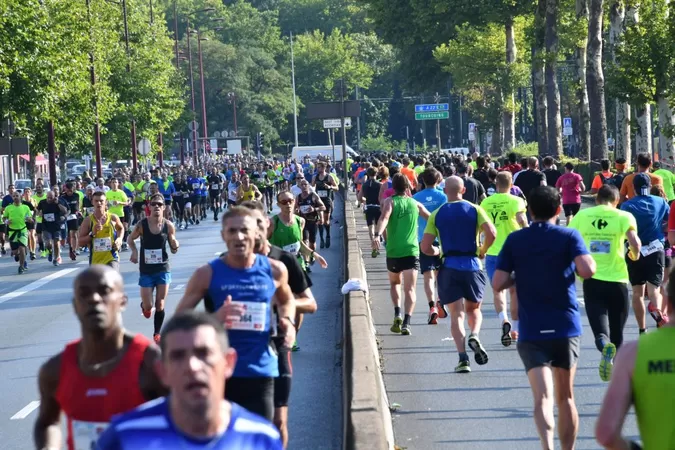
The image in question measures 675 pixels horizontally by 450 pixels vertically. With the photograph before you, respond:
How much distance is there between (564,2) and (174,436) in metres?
48.5

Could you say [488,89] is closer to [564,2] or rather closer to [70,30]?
[564,2]

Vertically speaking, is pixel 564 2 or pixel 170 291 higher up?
pixel 564 2

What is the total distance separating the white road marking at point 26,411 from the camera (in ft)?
37.6

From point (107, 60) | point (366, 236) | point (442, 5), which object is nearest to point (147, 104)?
point (107, 60)

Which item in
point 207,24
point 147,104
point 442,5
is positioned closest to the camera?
point 442,5

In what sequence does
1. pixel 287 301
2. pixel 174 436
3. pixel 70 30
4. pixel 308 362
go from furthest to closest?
pixel 70 30, pixel 308 362, pixel 287 301, pixel 174 436

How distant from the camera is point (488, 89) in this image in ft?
250

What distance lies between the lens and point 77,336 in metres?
16.6

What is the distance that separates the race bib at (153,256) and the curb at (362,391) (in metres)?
2.03

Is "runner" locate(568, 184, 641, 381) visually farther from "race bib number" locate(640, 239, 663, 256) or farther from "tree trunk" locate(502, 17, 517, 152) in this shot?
"tree trunk" locate(502, 17, 517, 152)

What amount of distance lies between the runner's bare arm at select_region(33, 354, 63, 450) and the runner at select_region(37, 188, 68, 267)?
79.3ft

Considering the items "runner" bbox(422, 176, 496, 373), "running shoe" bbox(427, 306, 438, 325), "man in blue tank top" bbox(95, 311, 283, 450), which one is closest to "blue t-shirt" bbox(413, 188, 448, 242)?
Result: "running shoe" bbox(427, 306, 438, 325)

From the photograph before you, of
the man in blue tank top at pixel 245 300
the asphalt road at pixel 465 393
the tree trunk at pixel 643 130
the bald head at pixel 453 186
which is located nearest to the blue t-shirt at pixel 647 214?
the asphalt road at pixel 465 393

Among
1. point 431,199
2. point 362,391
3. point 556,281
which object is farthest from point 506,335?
point 556,281
